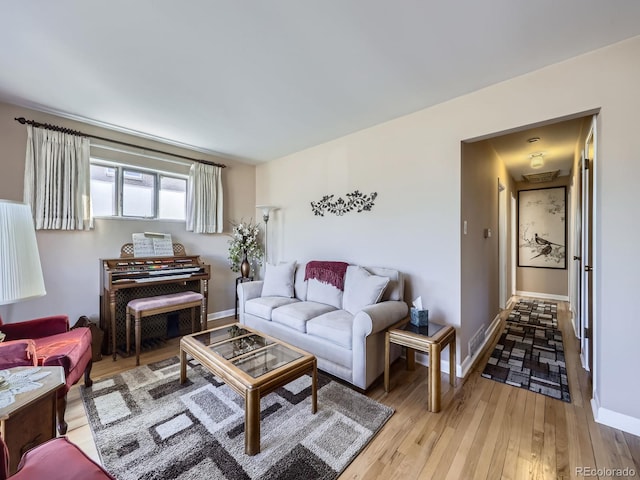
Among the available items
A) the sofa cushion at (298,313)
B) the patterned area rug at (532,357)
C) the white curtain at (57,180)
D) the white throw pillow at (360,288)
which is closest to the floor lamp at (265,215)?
the sofa cushion at (298,313)

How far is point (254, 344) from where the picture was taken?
217cm

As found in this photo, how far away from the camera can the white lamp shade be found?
108 cm

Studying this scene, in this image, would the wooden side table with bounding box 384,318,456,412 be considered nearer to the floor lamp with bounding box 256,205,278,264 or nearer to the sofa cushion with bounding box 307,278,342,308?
the sofa cushion with bounding box 307,278,342,308

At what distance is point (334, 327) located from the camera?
7.68 feet

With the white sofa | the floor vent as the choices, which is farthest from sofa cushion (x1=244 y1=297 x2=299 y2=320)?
the floor vent

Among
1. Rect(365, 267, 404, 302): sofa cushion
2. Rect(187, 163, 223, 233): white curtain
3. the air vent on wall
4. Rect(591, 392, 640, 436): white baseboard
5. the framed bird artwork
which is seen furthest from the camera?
the framed bird artwork

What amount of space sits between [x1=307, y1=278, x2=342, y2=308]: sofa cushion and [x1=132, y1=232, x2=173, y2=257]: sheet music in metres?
1.82

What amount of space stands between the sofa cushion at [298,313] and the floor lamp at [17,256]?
6.07 ft

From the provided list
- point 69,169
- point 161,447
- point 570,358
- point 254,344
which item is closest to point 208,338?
point 254,344

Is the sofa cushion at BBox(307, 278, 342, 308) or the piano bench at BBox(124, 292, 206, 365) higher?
the sofa cushion at BBox(307, 278, 342, 308)

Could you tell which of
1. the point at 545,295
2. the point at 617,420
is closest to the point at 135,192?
the point at 617,420

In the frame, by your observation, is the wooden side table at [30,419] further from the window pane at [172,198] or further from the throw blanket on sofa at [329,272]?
the window pane at [172,198]

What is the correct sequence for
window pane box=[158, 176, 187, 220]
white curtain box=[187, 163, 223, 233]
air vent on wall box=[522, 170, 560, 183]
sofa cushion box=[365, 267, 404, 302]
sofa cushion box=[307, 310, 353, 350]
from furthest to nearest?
air vent on wall box=[522, 170, 560, 183] < white curtain box=[187, 163, 223, 233] < window pane box=[158, 176, 187, 220] < sofa cushion box=[365, 267, 404, 302] < sofa cushion box=[307, 310, 353, 350]

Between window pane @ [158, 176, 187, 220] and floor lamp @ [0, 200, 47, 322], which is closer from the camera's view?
floor lamp @ [0, 200, 47, 322]
